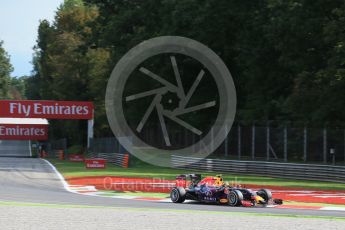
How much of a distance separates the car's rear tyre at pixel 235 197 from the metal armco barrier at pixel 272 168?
11.0m

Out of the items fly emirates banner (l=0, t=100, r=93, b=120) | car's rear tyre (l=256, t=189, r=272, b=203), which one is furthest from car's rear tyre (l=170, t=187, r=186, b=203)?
fly emirates banner (l=0, t=100, r=93, b=120)

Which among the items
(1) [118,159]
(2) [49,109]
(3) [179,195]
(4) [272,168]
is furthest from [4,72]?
(3) [179,195]

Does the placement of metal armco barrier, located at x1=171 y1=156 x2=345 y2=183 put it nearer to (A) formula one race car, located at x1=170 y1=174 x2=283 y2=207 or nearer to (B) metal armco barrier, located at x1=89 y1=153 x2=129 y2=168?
(B) metal armco barrier, located at x1=89 y1=153 x2=129 y2=168

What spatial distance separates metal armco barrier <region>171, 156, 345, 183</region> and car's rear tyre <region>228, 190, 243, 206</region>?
11.0 meters

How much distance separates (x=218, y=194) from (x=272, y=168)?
13.4m

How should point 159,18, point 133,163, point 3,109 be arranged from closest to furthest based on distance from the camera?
point 133,163
point 159,18
point 3,109

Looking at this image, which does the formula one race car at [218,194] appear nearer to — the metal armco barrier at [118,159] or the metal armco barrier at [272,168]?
the metal armco barrier at [272,168]

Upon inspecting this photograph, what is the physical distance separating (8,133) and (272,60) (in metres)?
47.6

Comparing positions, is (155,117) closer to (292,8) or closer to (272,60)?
(272,60)

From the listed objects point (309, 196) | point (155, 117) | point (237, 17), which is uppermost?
point (237, 17)

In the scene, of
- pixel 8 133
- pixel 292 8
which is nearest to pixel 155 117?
pixel 292 8

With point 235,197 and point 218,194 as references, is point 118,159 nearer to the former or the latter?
point 218,194

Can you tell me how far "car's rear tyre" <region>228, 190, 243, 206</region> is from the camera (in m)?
16.5

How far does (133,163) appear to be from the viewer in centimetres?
4353
